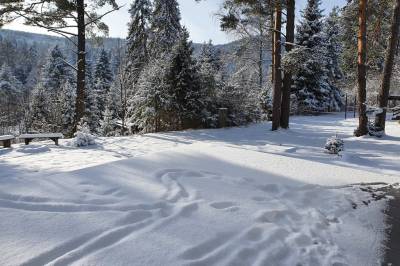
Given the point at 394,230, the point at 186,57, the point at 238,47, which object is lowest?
the point at 394,230

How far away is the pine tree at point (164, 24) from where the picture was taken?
88.6 feet

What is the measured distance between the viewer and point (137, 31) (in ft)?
93.8

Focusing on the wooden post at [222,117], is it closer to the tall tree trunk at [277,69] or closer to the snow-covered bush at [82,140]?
the tall tree trunk at [277,69]

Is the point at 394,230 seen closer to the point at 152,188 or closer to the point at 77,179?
the point at 152,188

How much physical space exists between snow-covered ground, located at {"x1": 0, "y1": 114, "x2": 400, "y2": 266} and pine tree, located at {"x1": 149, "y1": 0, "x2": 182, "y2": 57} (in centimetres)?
2066

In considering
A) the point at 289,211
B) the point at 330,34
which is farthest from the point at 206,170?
the point at 330,34

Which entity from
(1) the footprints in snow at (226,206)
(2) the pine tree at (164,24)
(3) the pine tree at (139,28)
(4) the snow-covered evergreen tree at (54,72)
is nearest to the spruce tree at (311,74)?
(2) the pine tree at (164,24)

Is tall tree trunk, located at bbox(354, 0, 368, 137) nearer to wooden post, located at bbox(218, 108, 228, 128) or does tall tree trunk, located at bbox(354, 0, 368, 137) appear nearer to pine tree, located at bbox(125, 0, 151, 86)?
wooden post, located at bbox(218, 108, 228, 128)

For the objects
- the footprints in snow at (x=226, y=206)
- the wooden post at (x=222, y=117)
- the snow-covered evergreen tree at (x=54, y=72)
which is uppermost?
the snow-covered evergreen tree at (x=54, y=72)

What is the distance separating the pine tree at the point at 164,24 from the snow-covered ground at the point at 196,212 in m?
20.7

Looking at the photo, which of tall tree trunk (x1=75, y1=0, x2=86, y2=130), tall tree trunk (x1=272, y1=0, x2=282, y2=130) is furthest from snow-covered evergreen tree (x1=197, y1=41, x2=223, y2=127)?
tall tree trunk (x1=75, y1=0, x2=86, y2=130)

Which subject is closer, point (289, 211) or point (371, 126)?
point (289, 211)

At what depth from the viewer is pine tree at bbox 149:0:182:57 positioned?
88.6 feet

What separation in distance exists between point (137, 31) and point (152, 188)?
1005 inches
